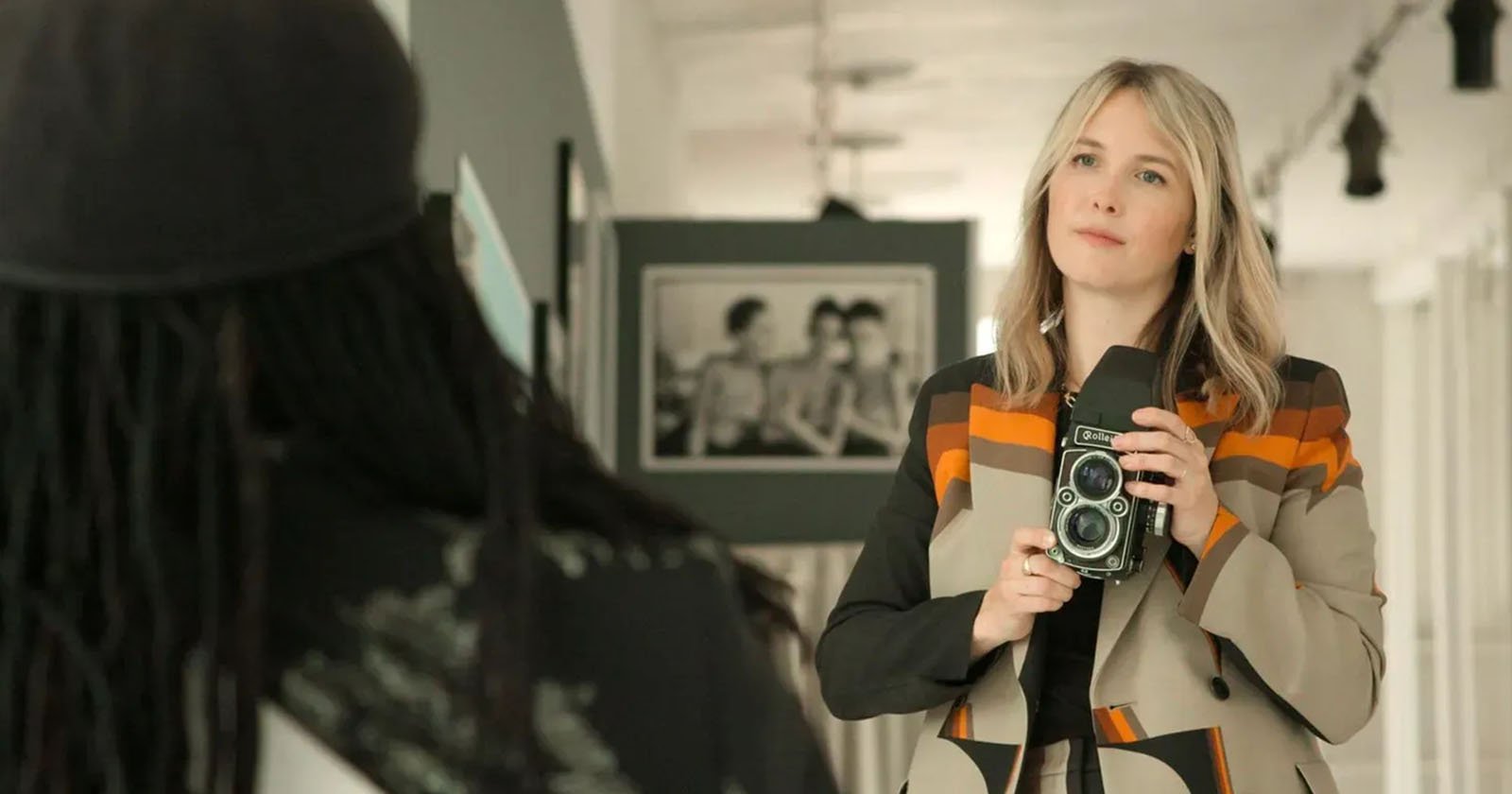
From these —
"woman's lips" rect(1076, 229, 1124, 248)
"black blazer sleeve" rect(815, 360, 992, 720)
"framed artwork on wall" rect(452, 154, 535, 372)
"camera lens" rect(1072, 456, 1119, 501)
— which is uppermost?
"framed artwork on wall" rect(452, 154, 535, 372)

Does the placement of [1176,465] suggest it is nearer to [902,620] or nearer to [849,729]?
[902,620]

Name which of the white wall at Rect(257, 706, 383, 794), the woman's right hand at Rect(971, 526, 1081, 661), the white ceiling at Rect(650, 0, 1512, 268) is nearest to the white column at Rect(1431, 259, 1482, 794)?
the woman's right hand at Rect(971, 526, 1081, 661)

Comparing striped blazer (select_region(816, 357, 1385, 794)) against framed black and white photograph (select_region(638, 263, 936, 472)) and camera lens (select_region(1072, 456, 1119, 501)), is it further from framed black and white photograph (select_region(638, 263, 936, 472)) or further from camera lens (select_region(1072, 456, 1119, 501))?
framed black and white photograph (select_region(638, 263, 936, 472))

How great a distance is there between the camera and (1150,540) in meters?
1.43

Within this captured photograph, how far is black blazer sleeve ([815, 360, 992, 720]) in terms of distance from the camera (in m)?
1.40

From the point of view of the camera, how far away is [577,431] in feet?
2.10

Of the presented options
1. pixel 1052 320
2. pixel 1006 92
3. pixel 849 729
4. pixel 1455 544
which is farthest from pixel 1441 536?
pixel 1006 92

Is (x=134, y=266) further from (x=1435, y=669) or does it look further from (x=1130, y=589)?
(x=1435, y=669)

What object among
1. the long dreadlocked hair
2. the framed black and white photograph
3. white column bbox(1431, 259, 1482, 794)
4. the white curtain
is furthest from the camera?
the framed black and white photograph

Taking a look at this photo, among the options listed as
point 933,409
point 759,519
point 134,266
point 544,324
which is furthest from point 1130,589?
point 759,519

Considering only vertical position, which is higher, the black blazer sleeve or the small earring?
the small earring

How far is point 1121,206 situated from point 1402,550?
308 centimetres

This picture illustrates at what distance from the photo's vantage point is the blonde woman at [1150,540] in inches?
53.2

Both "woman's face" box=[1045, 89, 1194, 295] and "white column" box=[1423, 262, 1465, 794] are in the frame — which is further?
"white column" box=[1423, 262, 1465, 794]
